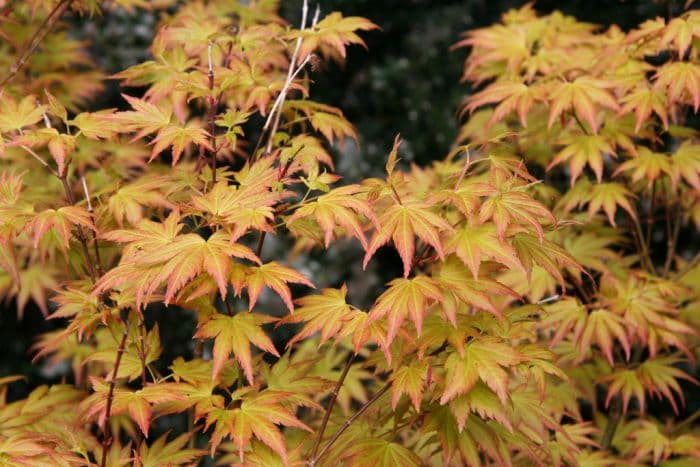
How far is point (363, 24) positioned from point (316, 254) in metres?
2.26

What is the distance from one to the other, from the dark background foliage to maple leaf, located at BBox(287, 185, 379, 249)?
259 cm

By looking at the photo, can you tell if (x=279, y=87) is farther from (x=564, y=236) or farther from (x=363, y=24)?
(x=564, y=236)

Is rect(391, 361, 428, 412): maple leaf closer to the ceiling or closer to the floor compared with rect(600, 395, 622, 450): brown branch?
closer to the ceiling

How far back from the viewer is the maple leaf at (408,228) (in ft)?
5.19

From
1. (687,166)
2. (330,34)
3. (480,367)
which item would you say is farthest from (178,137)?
(687,166)

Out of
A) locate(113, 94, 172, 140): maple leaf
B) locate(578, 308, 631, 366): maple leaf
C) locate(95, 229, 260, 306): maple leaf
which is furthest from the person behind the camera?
locate(578, 308, 631, 366): maple leaf

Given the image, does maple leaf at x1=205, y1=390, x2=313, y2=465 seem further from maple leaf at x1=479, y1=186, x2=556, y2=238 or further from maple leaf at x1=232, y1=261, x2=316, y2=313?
maple leaf at x1=479, y1=186, x2=556, y2=238

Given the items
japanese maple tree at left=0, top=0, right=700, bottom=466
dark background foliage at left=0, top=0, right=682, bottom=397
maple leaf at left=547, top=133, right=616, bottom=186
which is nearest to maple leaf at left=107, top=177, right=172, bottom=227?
japanese maple tree at left=0, top=0, right=700, bottom=466

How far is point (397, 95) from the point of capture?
440 cm

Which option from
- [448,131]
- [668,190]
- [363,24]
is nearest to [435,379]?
[363,24]

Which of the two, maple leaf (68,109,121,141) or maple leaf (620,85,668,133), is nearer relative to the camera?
maple leaf (68,109,121,141)

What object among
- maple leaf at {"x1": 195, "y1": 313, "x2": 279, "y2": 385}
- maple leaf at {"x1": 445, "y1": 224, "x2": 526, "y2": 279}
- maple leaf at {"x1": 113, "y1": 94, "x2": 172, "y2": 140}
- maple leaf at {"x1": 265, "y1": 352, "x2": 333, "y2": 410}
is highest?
maple leaf at {"x1": 113, "y1": 94, "x2": 172, "y2": 140}

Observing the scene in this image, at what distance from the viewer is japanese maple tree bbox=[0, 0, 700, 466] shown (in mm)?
1647

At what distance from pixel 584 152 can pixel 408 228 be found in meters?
1.03
